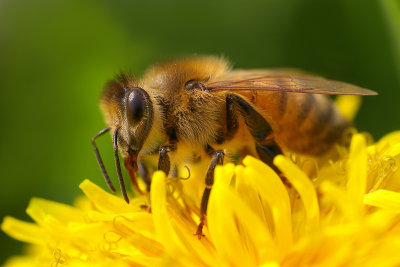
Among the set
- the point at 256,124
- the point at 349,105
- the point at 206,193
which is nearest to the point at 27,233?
the point at 206,193

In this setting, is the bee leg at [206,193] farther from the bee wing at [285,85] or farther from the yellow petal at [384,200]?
the yellow petal at [384,200]

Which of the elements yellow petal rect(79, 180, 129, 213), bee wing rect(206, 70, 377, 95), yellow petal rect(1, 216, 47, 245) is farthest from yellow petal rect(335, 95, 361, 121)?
yellow petal rect(1, 216, 47, 245)

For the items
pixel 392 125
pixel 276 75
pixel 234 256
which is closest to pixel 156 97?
pixel 276 75

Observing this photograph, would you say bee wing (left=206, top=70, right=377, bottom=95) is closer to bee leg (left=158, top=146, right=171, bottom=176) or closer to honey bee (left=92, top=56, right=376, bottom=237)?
honey bee (left=92, top=56, right=376, bottom=237)

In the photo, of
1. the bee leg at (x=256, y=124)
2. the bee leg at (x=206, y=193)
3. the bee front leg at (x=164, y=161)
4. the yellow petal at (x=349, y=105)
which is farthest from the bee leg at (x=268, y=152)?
the yellow petal at (x=349, y=105)

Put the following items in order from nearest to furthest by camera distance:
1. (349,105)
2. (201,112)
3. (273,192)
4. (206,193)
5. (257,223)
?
(257,223) → (273,192) → (206,193) → (201,112) → (349,105)

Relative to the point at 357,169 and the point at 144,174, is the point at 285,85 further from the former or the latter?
the point at 144,174
